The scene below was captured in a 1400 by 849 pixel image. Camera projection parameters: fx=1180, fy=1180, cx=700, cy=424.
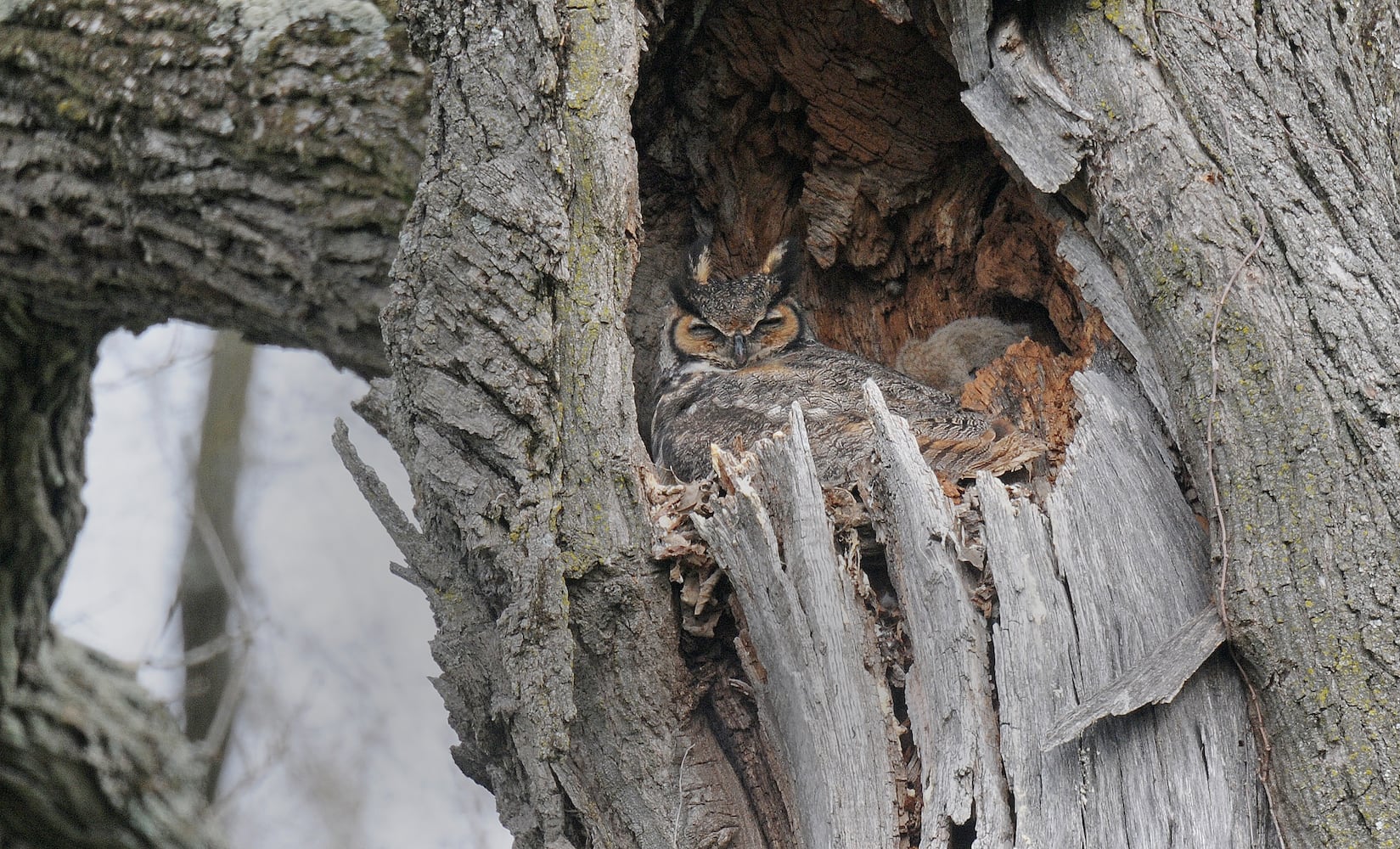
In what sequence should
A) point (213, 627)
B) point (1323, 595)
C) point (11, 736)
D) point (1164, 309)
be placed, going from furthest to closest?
point (213, 627) → point (11, 736) → point (1164, 309) → point (1323, 595)

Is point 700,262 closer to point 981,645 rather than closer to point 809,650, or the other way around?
point 809,650

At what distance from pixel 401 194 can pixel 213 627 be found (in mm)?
3999

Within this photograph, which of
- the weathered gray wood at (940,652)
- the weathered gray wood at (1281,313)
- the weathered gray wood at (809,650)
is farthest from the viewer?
the weathered gray wood at (809,650)

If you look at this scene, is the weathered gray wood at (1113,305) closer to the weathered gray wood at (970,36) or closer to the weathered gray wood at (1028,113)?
the weathered gray wood at (1028,113)

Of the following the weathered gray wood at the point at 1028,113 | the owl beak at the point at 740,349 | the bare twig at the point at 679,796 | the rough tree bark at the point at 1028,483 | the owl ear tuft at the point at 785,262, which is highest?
the owl ear tuft at the point at 785,262

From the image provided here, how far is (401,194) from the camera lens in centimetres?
327

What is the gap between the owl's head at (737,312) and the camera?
3615mm

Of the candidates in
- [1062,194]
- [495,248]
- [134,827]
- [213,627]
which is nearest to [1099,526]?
[1062,194]

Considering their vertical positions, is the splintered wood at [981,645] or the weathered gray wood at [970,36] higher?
the weathered gray wood at [970,36]

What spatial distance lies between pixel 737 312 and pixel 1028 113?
4.99 feet

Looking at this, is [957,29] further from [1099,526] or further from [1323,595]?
[1323,595]

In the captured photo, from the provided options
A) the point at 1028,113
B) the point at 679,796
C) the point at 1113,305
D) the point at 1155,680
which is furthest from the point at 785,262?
the point at 1155,680

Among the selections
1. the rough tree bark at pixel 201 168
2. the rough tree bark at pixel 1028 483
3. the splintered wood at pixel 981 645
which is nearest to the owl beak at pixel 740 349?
the rough tree bark at pixel 201 168

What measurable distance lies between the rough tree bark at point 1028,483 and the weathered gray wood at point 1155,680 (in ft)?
0.04
